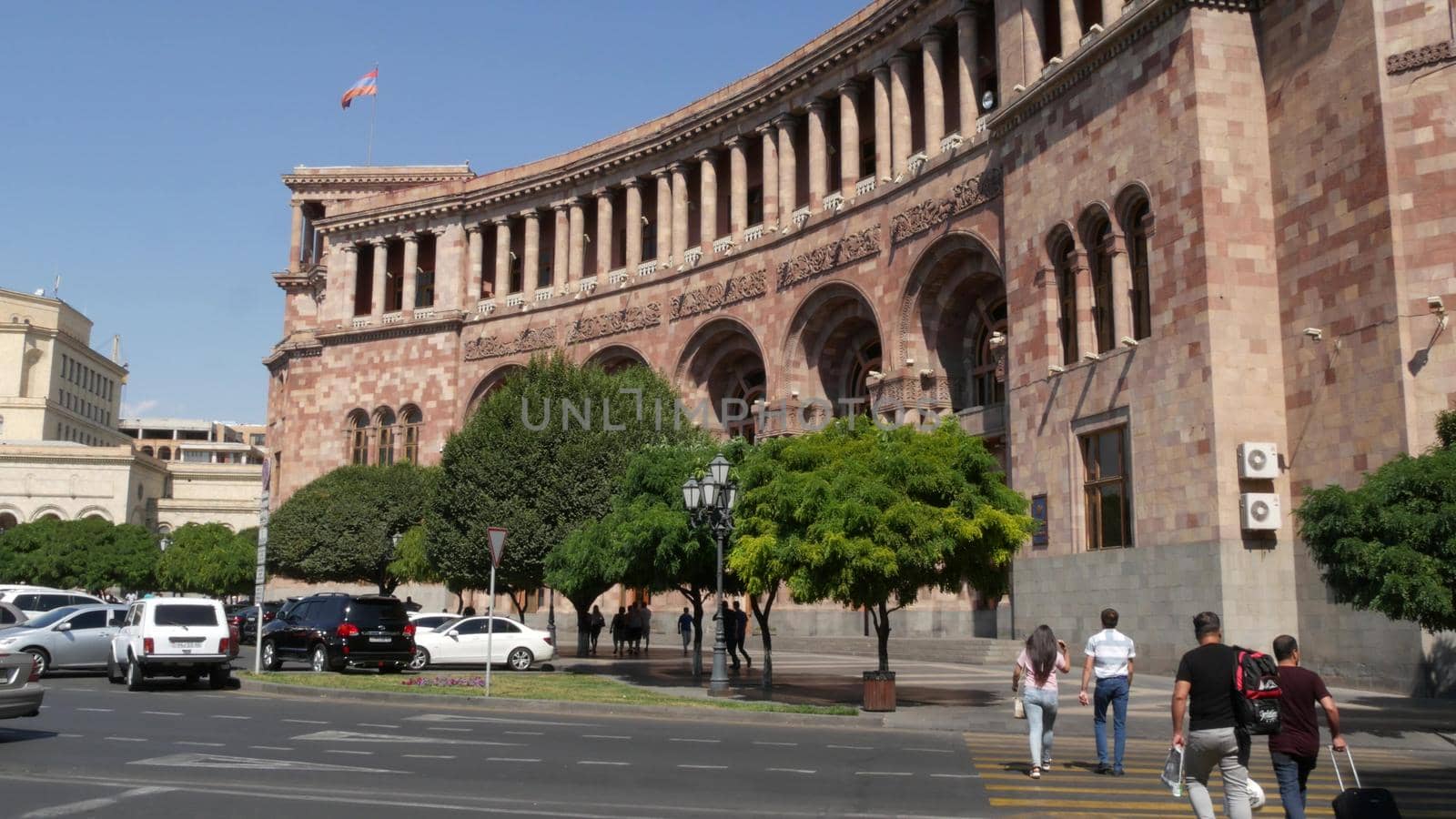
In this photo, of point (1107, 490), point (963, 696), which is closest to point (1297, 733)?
point (963, 696)

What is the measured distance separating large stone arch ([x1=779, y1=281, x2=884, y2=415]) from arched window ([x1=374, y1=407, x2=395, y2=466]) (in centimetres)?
2043

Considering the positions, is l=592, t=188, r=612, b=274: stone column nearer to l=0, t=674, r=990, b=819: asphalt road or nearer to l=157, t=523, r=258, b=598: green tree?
l=0, t=674, r=990, b=819: asphalt road

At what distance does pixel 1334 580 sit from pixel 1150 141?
10921 millimetres

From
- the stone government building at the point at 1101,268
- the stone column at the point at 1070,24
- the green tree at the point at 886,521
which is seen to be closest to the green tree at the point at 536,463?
the stone government building at the point at 1101,268

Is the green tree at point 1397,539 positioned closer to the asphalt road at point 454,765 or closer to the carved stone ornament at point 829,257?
the asphalt road at point 454,765

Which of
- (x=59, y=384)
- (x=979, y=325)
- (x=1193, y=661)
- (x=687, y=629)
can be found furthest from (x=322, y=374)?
(x=59, y=384)

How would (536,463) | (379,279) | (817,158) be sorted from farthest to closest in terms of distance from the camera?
1. (379,279)
2. (817,158)
3. (536,463)

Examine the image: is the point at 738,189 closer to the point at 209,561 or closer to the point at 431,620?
the point at 431,620

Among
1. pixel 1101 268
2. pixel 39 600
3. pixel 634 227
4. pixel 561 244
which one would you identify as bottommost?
pixel 39 600

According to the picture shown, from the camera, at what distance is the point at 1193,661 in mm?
8672

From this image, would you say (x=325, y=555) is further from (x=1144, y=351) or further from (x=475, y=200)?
(x=1144, y=351)

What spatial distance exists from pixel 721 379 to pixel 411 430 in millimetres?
15269

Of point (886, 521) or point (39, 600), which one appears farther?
point (39, 600)

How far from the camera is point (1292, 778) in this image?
839 centimetres
